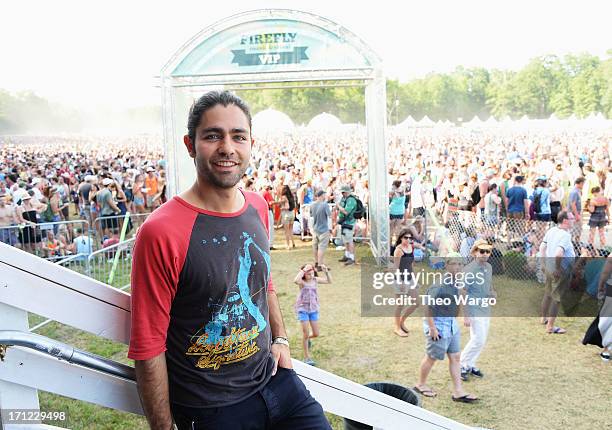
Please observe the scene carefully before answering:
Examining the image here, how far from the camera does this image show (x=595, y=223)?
10727 millimetres

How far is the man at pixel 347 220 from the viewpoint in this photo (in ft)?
38.0

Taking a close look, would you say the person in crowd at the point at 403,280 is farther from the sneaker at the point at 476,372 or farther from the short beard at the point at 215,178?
the short beard at the point at 215,178

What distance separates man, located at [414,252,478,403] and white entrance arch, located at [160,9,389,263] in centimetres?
532

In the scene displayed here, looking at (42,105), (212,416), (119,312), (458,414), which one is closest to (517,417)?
(458,414)

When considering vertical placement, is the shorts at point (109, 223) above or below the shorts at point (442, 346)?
above

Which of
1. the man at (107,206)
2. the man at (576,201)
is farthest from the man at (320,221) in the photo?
the man at (576,201)

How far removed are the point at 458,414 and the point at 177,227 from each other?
4870mm

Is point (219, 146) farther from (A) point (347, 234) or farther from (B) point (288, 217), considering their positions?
(B) point (288, 217)

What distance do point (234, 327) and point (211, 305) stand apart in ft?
0.40

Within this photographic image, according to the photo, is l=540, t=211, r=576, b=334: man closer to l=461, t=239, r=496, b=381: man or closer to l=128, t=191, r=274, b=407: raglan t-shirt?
l=461, t=239, r=496, b=381: man

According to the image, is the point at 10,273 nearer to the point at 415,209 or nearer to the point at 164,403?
the point at 164,403

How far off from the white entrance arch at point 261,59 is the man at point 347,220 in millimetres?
1978

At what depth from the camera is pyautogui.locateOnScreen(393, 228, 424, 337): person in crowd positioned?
25.3 ft

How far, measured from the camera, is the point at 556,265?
25.2 ft
